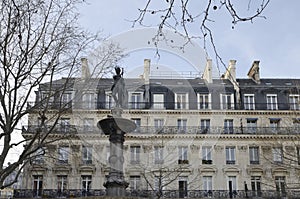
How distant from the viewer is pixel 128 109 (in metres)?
35.6

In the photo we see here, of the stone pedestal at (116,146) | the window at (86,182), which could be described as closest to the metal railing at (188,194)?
the window at (86,182)

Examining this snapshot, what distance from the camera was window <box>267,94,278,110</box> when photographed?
36719mm

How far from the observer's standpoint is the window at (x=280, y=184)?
33469 millimetres

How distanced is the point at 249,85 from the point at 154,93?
324 inches

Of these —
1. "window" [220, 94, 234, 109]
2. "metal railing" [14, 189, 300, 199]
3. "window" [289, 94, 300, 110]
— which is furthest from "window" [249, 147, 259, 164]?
"window" [289, 94, 300, 110]

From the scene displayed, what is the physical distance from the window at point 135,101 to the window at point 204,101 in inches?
188

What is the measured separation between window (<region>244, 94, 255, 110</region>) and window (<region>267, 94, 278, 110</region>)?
4.18 ft

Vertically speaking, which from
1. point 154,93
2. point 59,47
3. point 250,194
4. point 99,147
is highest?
point 154,93

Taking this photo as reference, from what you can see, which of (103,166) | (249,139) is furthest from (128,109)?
(249,139)

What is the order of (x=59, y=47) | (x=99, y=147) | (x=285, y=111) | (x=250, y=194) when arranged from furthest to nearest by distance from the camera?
(x=285, y=111) → (x=250, y=194) → (x=99, y=147) → (x=59, y=47)

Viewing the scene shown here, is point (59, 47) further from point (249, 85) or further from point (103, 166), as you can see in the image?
point (249, 85)

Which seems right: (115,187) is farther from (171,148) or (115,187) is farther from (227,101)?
(227,101)

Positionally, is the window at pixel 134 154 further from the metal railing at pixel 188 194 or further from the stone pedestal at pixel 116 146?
the stone pedestal at pixel 116 146

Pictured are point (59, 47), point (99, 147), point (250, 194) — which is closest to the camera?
point (59, 47)
